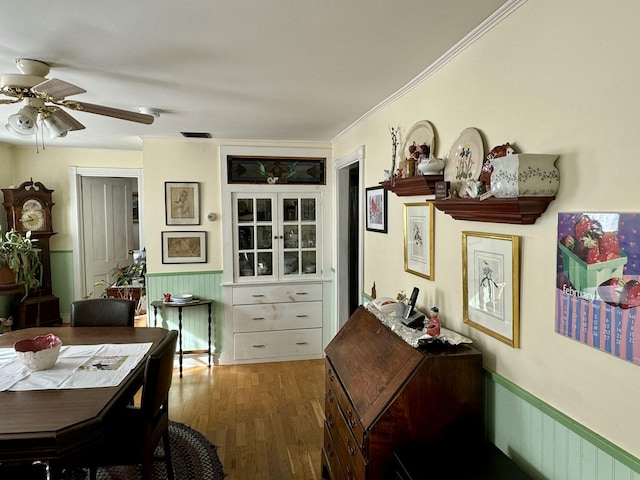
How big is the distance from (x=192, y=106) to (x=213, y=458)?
7.77ft

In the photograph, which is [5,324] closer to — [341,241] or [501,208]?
[341,241]

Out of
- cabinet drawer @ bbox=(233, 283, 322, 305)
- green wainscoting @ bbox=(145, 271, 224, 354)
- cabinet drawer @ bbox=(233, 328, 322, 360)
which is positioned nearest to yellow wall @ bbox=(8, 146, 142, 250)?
green wainscoting @ bbox=(145, 271, 224, 354)

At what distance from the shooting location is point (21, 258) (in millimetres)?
4289

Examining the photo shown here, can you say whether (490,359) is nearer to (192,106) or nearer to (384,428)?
(384,428)

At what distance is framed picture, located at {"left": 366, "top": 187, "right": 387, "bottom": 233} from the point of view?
2943 millimetres

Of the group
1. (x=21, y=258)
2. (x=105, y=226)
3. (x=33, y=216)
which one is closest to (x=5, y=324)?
(x=21, y=258)

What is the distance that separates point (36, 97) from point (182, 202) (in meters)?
2.23

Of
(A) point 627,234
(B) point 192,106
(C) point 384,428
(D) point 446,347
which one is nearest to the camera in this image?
(A) point 627,234

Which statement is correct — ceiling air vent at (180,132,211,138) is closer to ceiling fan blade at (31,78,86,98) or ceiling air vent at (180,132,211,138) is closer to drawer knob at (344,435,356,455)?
ceiling fan blade at (31,78,86,98)

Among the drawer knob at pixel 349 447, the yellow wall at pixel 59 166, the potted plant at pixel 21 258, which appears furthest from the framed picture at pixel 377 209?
the potted plant at pixel 21 258

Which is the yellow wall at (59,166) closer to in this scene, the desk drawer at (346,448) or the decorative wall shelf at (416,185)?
the decorative wall shelf at (416,185)

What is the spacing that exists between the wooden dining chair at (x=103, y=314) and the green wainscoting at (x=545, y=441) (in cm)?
240

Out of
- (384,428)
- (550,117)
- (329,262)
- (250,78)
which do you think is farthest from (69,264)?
(550,117)

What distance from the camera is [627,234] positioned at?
3.59 ft
